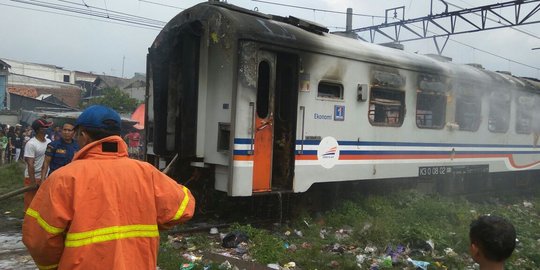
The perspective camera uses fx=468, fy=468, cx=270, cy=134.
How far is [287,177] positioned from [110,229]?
16.8 ft

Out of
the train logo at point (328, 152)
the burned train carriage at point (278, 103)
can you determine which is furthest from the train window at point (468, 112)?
the train logo at point (328, 152)

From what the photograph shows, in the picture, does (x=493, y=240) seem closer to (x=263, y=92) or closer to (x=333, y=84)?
(x=263, y=92)

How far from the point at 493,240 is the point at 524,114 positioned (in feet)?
37.9

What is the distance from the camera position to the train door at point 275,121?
663 cm

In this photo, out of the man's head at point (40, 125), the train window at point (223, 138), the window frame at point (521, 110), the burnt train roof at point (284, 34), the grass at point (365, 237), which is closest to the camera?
the grass at point (365, 237)

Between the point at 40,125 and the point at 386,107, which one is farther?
the point at 386,107

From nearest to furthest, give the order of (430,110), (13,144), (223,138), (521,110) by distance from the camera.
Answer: (223,138) < (430,110) < (521,110) < (13,144)

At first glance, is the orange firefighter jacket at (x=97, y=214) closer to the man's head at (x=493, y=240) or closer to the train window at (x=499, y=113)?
the man's head at (x=493, y=240)

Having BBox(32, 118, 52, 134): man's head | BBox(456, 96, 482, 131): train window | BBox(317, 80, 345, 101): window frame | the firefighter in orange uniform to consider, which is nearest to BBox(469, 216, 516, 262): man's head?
the firefighter in orange uniform

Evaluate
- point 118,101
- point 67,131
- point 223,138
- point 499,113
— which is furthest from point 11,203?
point 118,101

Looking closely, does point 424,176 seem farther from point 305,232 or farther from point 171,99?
point 171,99

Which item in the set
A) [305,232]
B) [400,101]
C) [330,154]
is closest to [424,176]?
[400,101]

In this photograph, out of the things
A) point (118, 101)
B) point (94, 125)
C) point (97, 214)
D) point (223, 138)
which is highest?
point (118, 101)

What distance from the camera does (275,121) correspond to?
7.07 m
